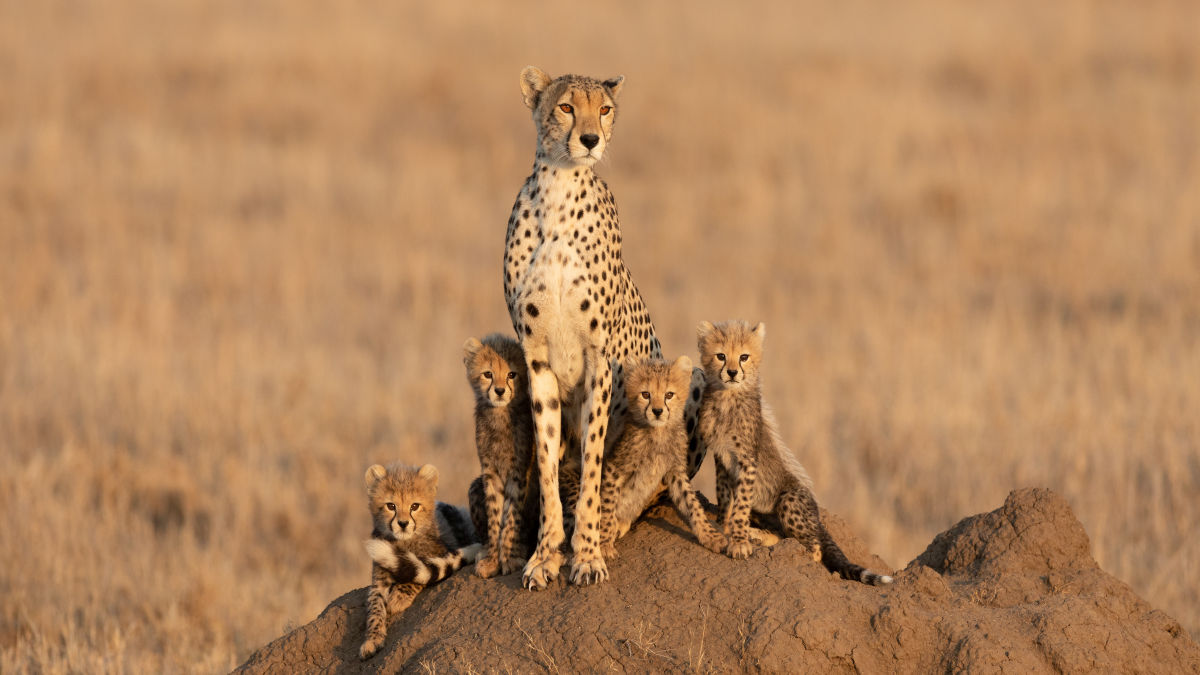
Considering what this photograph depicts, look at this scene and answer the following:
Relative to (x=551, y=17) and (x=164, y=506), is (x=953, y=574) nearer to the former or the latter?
(x=164, y=506)

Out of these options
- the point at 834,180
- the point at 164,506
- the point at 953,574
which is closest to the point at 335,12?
the point at 834,180

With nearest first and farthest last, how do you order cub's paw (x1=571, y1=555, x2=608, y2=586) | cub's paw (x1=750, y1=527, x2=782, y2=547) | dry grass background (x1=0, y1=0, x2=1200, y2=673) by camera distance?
cub's paw (x1=571, y1=555, x2=608, y2=586), cub's paw (x1=750, y1=527, x2=782, y2=547), dry grass background (x1=0, y1=0, x2=1200, y2=673)

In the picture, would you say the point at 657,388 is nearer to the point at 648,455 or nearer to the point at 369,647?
the point at 648,455

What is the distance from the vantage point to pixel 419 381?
10.2 m

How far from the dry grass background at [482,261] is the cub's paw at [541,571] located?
2370 millimetres

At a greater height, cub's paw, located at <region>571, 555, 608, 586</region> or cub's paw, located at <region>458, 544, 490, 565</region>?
cub's paw, located at <region>571, 555, 608, 586</region>

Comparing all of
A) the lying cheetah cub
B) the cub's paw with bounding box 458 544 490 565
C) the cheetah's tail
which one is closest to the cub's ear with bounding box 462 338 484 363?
the lying cheetah cub

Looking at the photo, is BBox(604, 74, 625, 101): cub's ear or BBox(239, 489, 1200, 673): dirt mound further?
BBox(604, 74, 625, 101): cub's ear

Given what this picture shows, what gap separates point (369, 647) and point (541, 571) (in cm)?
61

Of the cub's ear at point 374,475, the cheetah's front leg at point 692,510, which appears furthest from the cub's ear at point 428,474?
the cheetah's front leg at point 692,510

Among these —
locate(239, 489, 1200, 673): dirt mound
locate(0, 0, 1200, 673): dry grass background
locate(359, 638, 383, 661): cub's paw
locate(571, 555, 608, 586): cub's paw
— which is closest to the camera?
locate(239, 489, 1200, 673): dirt mound

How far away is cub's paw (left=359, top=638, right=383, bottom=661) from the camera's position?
4613 mm

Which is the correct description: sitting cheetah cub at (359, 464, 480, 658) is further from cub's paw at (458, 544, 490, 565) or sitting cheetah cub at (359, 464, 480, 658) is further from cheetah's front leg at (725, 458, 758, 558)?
cheetah's front leg at (725, 458, 758, 558)

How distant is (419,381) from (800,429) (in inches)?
→ 108
